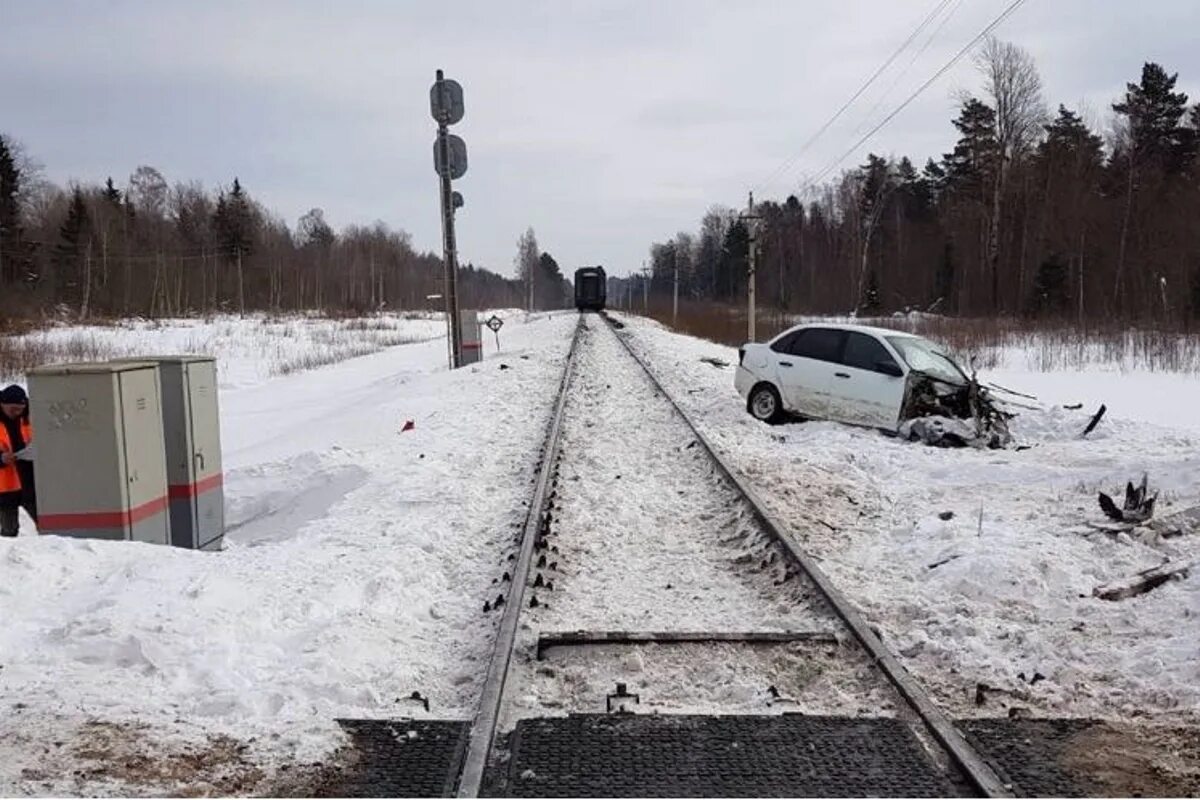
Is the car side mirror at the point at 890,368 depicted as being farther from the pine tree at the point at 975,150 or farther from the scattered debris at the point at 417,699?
the pine tree at the point at 975,150

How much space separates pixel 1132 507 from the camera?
7977 mm

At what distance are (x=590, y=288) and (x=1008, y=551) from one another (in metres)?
76.6

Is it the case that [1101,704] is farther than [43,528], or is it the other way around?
[43,528]

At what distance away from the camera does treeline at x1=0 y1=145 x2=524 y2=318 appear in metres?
70.4

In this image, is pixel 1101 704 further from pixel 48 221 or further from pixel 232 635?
pixel 48 221

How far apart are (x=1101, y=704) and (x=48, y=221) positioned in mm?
98021

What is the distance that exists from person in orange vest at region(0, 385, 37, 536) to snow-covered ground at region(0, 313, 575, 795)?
1.87m

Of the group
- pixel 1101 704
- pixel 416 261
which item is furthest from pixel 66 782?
pixel 416 261

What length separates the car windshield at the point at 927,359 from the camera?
13.4 m

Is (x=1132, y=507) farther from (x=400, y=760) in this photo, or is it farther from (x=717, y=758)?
(x=400, y=760)

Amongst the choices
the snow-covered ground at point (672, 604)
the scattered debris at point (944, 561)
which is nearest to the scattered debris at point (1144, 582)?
the scattered debris at point (944, 561)

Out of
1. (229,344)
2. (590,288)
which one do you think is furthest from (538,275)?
(229,344)

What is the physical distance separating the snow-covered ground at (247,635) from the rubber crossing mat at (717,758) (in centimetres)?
70

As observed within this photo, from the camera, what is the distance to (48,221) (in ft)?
283
